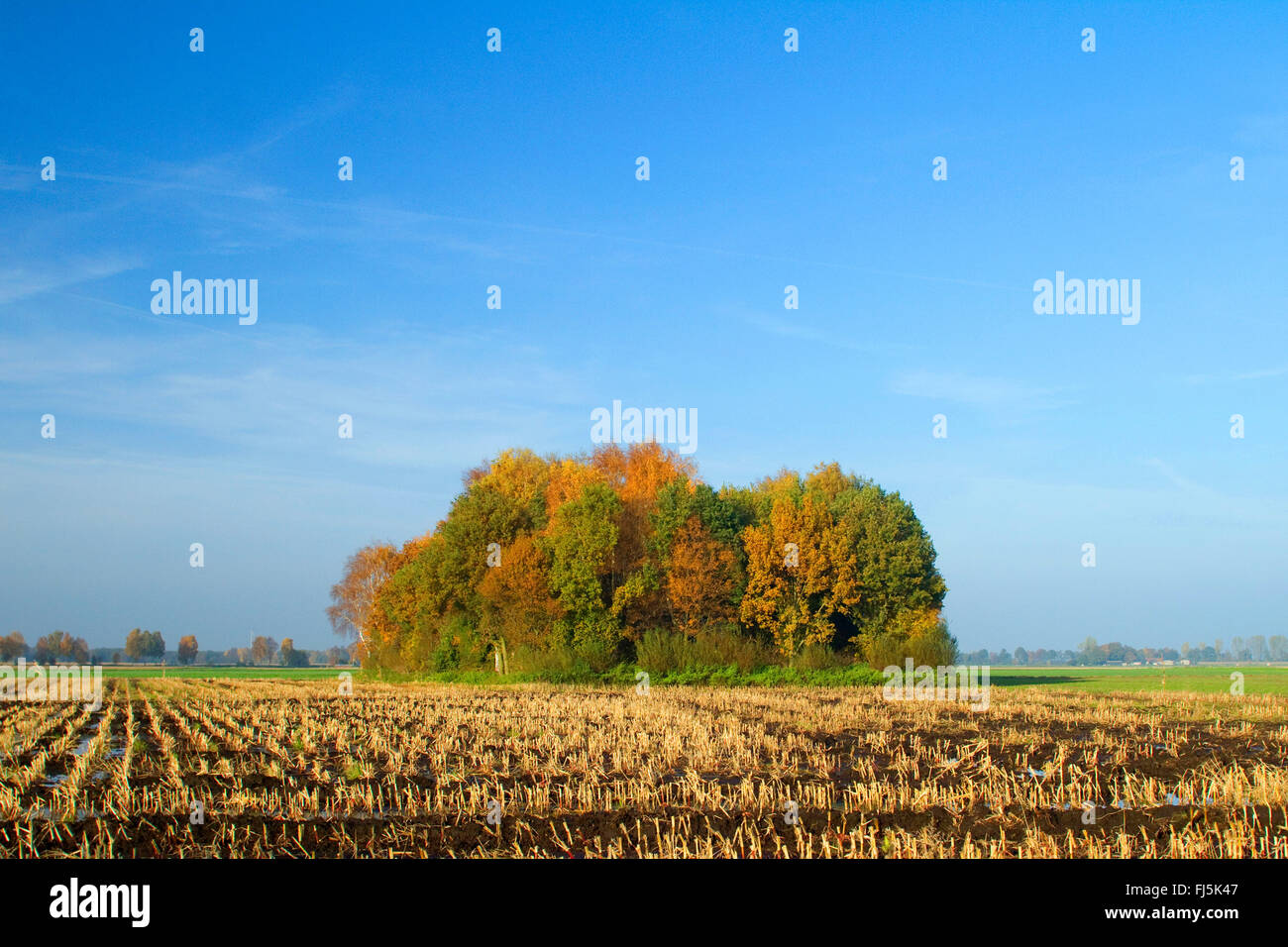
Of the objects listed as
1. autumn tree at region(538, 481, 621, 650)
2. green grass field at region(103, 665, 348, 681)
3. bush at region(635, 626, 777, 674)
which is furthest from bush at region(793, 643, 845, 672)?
green grass field at region(103, 665, 348, 681)

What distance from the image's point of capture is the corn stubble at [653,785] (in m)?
11.4

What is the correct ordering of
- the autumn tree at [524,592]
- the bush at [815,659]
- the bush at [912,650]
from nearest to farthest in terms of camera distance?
the bush at [815,659], the bush at [912,650], the autumn tree at [524,592]

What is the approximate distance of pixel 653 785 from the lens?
15625 mm

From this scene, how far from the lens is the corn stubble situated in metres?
11.4

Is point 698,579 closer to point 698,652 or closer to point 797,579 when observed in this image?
point 698,652

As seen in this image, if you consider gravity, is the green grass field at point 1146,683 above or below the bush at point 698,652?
below

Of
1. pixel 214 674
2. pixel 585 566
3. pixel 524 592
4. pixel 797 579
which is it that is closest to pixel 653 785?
pixel 585 566

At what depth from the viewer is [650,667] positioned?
5372 cm

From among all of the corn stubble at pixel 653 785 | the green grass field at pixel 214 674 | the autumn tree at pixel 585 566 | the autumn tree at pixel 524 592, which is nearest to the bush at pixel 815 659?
the autumn tree at pixel 585 566

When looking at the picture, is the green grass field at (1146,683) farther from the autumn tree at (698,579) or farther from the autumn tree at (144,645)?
the autumn tree at (144,645)

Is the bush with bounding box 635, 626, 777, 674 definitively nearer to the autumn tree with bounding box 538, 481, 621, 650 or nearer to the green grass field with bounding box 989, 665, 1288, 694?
the autumn tree with bounding box 538, 481, 621, 650
